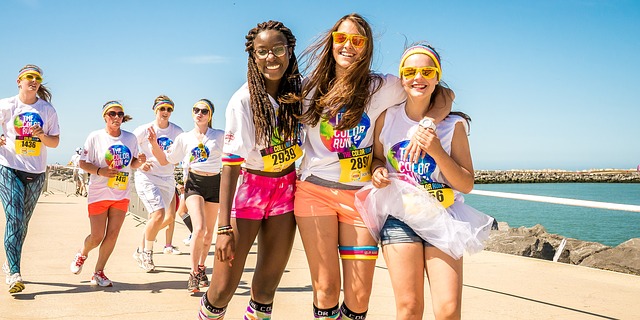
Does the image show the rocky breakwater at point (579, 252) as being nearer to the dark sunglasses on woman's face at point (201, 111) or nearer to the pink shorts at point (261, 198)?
the dark sunglasses on woman's face at point (201, 111)

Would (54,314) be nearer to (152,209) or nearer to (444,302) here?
(152,209)

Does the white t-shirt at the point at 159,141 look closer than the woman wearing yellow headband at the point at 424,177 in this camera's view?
No

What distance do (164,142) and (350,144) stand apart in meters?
4.44

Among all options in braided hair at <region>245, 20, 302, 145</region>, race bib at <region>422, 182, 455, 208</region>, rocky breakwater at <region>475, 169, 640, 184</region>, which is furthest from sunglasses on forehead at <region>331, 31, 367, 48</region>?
rocky breakwater at <region>475, 169, 640, 184</region>

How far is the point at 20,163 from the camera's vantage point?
18.8ft

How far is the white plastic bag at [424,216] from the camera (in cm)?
307

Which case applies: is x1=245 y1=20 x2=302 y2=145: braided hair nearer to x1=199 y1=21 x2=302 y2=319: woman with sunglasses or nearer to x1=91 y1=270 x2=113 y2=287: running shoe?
x1=199 y1=21 x2=302 y2=319: woman with sunglasses

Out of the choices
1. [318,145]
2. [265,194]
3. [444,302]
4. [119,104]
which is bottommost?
[444,302]

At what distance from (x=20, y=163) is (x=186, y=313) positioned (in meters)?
2.31

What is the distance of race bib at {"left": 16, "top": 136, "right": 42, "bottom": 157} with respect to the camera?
18.8ft

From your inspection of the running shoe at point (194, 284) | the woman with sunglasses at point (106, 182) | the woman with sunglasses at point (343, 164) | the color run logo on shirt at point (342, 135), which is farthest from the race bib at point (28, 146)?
the color run logo on shirt at point (342, 135)

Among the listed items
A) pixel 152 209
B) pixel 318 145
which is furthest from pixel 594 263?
pixel 318 145

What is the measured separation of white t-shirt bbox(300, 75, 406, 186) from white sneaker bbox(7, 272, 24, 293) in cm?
362

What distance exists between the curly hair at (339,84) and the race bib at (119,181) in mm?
3329
